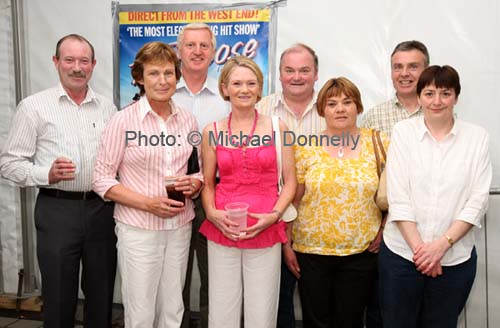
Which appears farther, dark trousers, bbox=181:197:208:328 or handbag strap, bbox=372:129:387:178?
dark trousers, bbox=181:197:208:328

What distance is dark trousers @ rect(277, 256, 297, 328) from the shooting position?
256cm

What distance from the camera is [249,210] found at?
86.0 inches

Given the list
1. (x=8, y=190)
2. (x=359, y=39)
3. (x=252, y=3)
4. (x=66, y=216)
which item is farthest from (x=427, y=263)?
(x=8, y=190)

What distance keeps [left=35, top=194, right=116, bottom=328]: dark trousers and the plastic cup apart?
85 cm

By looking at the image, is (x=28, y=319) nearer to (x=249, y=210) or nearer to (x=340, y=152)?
(x=249, y=210)

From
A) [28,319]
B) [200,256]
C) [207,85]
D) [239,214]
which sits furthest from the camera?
[28,319]

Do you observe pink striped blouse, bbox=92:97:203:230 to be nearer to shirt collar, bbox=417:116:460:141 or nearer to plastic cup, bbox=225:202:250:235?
plastic cup, bbox=225:202:250:235

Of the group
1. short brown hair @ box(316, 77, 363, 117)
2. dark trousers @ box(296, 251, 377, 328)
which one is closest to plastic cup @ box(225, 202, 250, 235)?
dark trousers @ box(296, 251, 377, 328)

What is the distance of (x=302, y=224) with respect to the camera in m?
2.29

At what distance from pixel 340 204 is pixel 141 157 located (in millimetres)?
982

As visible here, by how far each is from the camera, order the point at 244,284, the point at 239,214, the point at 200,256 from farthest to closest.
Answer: the point at 200,256
the point at 244,284
the point at 239,214

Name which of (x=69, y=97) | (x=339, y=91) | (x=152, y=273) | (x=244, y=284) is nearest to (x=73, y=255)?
(x=152, y=273)

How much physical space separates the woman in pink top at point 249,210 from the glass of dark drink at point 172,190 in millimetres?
159

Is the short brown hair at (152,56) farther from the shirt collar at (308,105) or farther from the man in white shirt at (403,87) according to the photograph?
the man in white shirt at (403,87)
